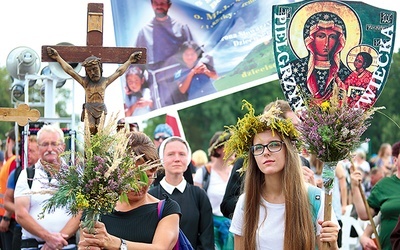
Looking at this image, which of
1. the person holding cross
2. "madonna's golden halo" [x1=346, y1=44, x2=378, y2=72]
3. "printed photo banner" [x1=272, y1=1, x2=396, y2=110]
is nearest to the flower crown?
"printed photo banner" [x1=272, y1=1, x2=396, y2=110]

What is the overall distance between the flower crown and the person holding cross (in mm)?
1376

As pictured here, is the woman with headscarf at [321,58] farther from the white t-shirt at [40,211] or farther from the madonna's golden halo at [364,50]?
the white t-shirt at [40,211]

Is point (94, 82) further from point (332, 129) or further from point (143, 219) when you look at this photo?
point (332, 129)

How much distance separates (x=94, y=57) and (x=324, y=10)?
5.81 ft

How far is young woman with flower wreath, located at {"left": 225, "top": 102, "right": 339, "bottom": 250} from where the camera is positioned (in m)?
5.57

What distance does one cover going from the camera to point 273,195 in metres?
5.79

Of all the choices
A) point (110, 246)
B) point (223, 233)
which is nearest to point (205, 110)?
point (223, 233)

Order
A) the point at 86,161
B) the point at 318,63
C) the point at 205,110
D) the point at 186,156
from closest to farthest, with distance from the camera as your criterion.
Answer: the point at 86,161, the point at 318,63, the point at 186,156, the point at 205,110

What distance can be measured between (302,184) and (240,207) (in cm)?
45

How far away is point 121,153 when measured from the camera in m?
5.09

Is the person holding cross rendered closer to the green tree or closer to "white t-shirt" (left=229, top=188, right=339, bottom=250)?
"white t-shirt" (left=229, top=188, right=339, bottom=250)

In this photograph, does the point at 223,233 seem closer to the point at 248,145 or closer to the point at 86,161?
the point at 248,145

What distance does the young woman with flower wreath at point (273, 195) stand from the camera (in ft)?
18.3

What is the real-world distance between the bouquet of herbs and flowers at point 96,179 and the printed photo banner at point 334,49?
1932 millimetres
